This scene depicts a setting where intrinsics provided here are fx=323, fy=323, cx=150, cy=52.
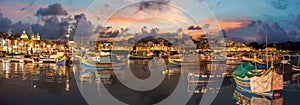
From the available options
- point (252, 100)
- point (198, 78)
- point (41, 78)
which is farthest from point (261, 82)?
point (41, 78)

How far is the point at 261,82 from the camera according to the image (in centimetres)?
1365

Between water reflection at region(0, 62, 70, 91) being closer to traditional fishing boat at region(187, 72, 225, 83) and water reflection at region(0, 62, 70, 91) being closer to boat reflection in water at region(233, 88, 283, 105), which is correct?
traditional fishing boat at region(187, 72, 225, 83)

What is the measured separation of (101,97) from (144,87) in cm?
389

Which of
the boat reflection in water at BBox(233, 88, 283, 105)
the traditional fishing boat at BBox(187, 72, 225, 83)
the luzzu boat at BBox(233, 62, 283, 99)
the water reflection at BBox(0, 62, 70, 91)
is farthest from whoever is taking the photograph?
the traditional fishing boat at BBox(187, 72, 225, 83)

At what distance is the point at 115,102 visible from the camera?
1170cm

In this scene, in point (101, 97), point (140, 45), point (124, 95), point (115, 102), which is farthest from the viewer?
point (140, 45)

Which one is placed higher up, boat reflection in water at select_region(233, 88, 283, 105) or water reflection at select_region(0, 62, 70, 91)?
water reflection at select_region(0, 62, 70, 91)

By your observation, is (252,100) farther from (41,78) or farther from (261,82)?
(41,78)

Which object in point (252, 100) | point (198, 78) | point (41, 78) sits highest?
point (198, 78)

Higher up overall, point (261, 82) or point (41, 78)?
point (261, 82)

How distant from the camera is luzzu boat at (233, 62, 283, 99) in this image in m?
13.5

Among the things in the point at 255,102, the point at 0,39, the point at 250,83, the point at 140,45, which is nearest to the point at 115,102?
the point at 255,102

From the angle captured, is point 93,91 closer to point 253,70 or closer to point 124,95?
point 124,95

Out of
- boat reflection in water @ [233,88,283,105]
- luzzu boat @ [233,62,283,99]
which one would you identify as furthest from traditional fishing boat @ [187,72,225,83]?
boat reflection in water @ [233,88,283,105]
